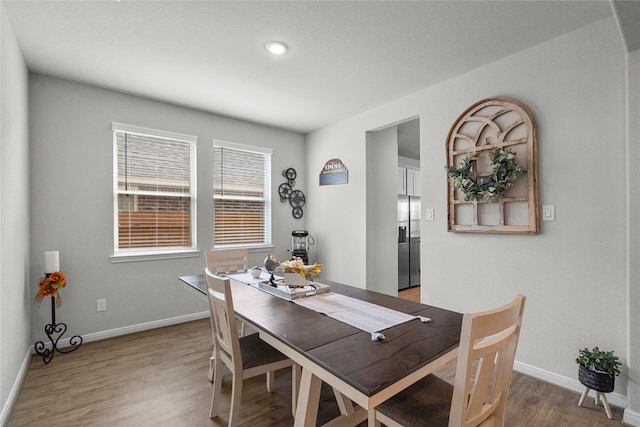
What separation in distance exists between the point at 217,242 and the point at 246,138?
4.83 ft

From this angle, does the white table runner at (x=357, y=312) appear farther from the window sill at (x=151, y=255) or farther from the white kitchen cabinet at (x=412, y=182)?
the white kitchen cabinet at (x=412, y=182)

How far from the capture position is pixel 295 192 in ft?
15.6

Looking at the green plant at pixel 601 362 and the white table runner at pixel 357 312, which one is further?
the green plant at pixel 601 362

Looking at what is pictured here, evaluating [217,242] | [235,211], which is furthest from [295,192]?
[217,242]

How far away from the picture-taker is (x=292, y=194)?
473cm

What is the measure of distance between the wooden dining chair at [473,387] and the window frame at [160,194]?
10.00 ft

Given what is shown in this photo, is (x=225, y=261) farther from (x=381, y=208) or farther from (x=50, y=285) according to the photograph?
(x=381, y=208)

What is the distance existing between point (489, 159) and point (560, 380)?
1.76 metres

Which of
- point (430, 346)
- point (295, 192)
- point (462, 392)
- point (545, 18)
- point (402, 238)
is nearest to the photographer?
point (462, 392)

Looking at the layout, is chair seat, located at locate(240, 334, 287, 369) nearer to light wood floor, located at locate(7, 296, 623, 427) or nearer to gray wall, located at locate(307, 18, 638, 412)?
light wood floor, located at locate(7, 296, 623, 427)

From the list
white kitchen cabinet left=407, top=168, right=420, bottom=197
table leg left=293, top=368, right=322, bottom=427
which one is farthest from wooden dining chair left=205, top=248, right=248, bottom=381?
white kitchen cabinet left=407, top=168, right=420, bottom=197

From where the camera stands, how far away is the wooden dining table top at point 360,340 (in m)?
1.05

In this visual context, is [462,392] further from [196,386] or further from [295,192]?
[295,192]

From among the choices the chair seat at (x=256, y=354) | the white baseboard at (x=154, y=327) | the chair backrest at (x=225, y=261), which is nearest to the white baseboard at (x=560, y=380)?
the white baseboard at (x=154, y=327)
